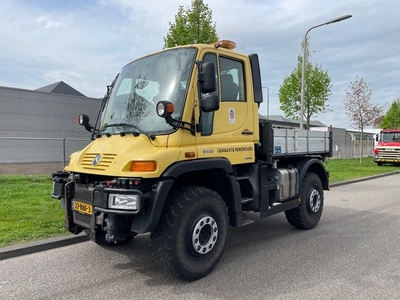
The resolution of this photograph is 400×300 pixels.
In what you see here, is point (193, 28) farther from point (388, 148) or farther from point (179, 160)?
point (388, 148)

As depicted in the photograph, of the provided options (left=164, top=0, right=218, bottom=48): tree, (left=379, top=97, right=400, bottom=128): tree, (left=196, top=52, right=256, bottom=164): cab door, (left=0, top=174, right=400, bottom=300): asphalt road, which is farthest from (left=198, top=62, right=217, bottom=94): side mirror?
(left=379, top=97, right=400, bottom=128): tree

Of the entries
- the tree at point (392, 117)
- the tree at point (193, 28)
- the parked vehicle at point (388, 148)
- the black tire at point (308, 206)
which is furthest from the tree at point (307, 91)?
the tree at point (392, 117)

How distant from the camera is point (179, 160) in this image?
4094 millimetres

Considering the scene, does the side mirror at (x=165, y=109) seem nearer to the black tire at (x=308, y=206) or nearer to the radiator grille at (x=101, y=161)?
the radiator grille at (x=101, y=161)

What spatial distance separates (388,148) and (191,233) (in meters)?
24.4

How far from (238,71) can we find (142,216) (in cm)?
255

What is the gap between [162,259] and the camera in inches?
158

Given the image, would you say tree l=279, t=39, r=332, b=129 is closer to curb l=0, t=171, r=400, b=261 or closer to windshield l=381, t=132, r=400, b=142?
windshield l=381, t=132, r=400, b=142

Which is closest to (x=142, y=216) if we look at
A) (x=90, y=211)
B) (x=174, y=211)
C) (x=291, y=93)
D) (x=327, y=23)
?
(x=174, y=211)

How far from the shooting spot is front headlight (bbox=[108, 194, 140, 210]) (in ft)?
12.1

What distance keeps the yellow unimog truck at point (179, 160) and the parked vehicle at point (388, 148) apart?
22024 millimetres

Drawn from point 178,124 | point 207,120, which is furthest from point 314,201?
point 178,124

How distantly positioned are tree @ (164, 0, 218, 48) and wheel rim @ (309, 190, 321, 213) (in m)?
8.44

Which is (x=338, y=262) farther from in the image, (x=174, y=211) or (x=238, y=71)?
(x=238, y=71)
